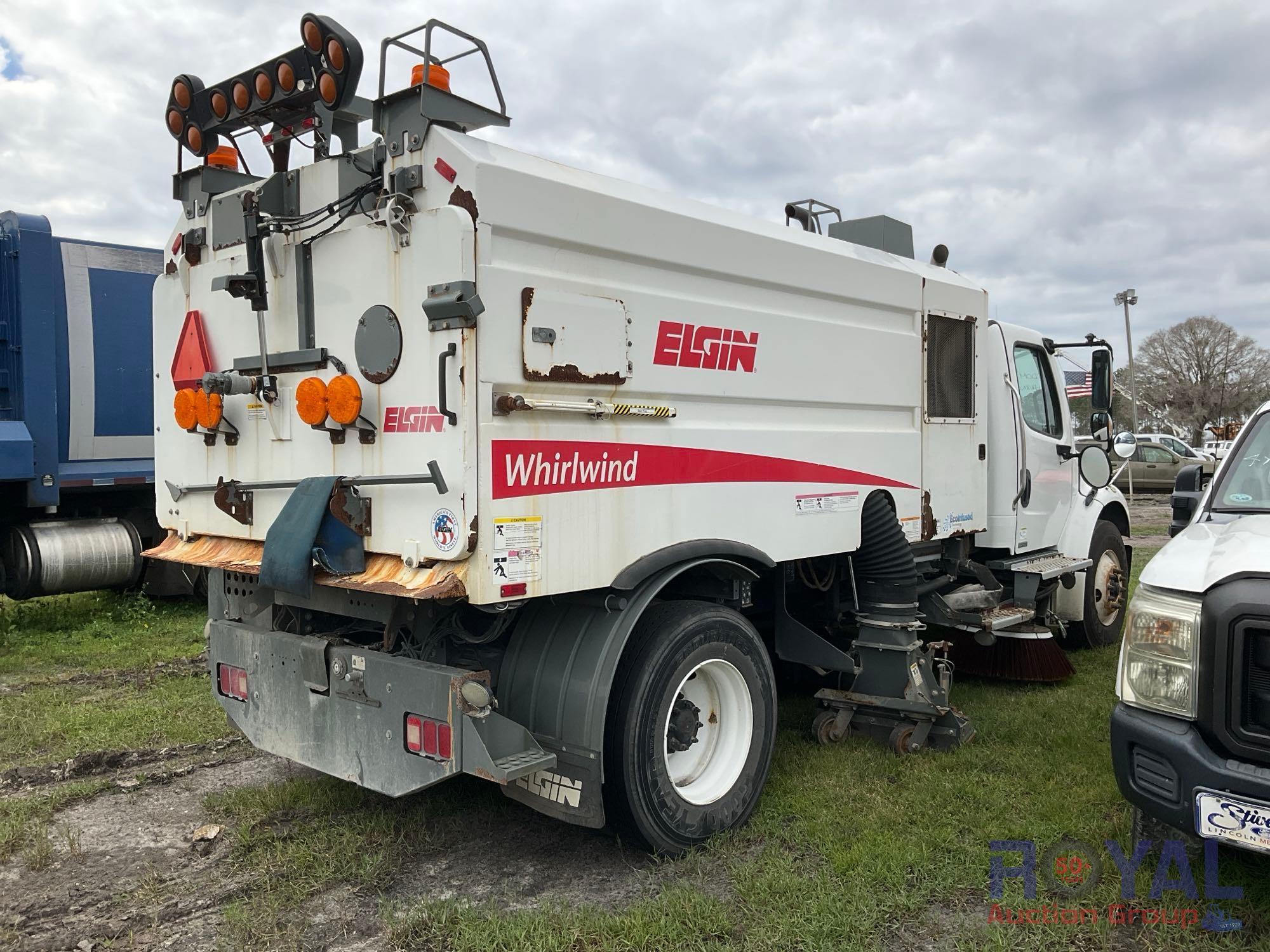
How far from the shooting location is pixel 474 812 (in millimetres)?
4461

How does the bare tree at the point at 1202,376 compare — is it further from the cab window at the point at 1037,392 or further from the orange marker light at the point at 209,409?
the orange marker light at the point at 209,409

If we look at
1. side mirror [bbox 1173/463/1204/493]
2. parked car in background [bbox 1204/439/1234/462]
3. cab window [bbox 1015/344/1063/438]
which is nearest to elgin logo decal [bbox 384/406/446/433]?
side mirror [bbox 1173/463/1204/493]

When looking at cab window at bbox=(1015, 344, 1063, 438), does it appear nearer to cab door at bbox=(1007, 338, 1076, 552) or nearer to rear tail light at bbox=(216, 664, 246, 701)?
cab door at bbox=(1007, 338, 1076, 552)

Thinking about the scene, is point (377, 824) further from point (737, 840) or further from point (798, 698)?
point (798, 698)

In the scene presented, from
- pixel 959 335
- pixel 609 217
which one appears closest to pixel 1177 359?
pixel 959 335

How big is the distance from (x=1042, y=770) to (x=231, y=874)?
3771mm

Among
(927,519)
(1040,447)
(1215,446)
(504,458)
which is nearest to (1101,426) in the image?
(1040,447)

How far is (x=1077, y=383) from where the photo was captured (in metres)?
7.69

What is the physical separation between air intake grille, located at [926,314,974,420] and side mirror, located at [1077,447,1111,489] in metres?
1.33

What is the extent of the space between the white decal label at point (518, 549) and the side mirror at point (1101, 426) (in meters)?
5.24

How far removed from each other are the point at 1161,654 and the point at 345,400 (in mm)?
3010

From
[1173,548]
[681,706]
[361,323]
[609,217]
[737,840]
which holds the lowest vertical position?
[737,840]

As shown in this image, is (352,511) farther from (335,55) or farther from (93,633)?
(93,633)

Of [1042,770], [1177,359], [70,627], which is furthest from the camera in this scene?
[1177,359]
